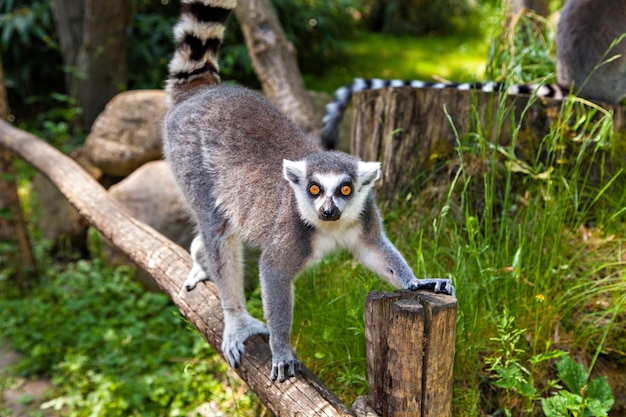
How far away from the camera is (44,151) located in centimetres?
480

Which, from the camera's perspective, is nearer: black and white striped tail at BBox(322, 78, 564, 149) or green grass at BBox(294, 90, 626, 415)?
green grass at BBox(294, 90, 626, 415)

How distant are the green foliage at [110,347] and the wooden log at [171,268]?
0.75ft

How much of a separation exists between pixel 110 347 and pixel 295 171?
9.67ft

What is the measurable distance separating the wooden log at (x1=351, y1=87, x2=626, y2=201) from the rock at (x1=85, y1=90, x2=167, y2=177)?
11.1 ft

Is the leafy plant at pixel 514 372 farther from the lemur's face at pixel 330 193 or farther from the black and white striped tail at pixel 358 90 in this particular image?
the black and white striped tail at pixel 358 90

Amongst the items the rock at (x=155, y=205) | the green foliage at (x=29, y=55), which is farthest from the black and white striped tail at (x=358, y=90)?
the green foliage at (x=29, y=55)

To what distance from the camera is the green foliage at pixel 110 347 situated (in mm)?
4035

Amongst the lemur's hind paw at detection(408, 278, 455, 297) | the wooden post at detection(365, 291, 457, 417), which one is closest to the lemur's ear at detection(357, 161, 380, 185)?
the lemur's hind paw at detection(408, 278, 455, 297)

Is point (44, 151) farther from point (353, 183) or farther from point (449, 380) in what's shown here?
point (449, 380)

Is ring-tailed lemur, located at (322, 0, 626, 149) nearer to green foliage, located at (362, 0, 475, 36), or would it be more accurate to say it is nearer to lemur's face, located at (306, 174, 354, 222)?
lemur's face, located at (306, 174, 354, 222)

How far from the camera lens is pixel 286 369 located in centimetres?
247

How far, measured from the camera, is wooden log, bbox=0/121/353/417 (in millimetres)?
2336

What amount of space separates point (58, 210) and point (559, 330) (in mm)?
5830

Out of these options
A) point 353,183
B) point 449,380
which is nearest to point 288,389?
point 449,380
